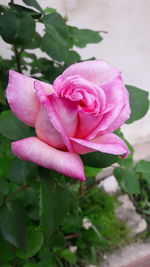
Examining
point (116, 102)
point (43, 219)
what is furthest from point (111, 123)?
point (43, 219)

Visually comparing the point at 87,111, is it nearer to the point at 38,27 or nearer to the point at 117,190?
the point at 38,27

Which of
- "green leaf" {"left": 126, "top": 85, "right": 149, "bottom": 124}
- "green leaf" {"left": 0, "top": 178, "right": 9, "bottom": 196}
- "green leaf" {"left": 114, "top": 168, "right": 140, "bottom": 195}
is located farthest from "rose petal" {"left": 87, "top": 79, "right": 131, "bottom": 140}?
"green leaf" {"left": 114, "top": 168, "right": 140, "bottom": 195}

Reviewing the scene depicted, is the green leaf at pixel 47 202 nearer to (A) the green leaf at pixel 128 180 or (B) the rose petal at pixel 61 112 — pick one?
(B) the rose petal at pixel 61 112

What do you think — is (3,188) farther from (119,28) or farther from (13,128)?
(119,28)

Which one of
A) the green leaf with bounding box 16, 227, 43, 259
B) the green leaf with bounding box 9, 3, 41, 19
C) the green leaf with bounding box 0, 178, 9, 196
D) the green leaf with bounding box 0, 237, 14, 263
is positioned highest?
the green leaf with bounding box 9, 3, 41, 19

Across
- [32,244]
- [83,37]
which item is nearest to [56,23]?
[83,37]

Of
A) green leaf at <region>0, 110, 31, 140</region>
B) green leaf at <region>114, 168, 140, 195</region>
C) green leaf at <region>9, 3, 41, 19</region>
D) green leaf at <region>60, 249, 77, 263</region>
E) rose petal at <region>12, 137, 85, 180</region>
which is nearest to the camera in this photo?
rose petal at <region>12, 137, 85, 180</region>

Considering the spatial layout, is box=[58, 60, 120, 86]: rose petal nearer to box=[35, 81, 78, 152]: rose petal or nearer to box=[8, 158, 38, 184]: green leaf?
box=[35, 81, 78, 152]: rose petal
